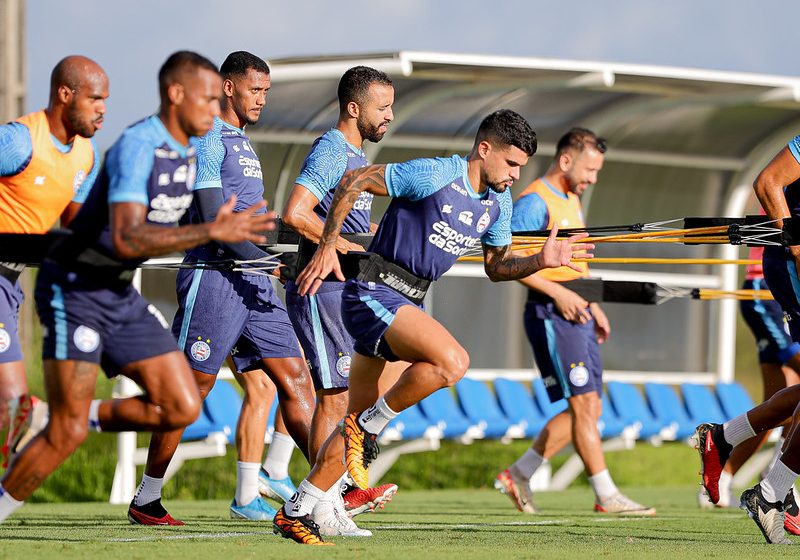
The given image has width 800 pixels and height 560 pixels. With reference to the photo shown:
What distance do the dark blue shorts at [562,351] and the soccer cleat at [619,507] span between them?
0.80 m

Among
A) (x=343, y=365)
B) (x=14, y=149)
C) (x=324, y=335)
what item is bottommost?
(x=343, y=365)

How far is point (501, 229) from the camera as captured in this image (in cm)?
740

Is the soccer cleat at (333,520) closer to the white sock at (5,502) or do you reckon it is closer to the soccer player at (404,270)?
the soccer player at (404,270)

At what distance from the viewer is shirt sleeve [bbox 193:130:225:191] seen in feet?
26.4

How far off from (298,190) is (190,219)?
2.62ft

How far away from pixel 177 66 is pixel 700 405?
10.8m

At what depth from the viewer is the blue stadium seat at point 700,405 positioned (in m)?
15.5

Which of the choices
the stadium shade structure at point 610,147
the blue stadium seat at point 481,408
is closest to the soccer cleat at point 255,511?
the stadium shade structure at point 610,147

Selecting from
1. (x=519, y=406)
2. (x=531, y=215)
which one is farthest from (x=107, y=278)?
(x=519, y=406)

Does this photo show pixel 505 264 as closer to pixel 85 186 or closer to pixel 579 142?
pixel 85 186

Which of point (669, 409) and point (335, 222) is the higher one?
point (335, 222)

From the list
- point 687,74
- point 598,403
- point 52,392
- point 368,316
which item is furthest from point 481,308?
point 52,392

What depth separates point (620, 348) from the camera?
16.6 meters

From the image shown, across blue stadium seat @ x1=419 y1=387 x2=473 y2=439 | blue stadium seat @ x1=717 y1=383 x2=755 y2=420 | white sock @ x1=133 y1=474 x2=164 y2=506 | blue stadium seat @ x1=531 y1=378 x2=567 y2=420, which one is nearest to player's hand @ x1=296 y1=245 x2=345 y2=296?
white sock @ x1=133 y1=474 x2=164 y2=506
